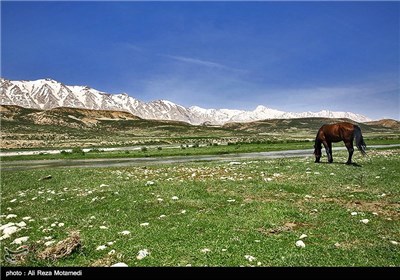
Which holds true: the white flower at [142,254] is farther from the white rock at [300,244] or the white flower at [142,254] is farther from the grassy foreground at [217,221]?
the white rock at [300,244]

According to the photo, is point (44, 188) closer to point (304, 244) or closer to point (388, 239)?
point (304, 244)

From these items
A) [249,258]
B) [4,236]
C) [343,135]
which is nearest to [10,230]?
[4,236]

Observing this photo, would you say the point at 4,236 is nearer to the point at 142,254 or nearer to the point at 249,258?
the point at 142,254

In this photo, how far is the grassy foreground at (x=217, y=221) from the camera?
931 cm

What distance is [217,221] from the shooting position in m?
12.7

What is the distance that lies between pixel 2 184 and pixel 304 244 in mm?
24623

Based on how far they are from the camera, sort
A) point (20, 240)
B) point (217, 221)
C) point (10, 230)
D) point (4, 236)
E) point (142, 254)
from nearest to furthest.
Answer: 1. point (142, 254)
2. point (20, 240)
3. point (4, 236)
4. point (10, 230)
5. point (217, 221)

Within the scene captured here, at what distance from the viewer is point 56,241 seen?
10953 mm

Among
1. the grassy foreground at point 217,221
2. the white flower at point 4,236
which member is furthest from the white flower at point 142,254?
the white flower at point 4,236

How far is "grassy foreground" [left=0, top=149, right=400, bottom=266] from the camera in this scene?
931cm

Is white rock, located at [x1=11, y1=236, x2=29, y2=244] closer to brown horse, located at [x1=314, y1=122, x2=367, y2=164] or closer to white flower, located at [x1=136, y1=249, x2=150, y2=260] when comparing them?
white flower, located at [x1=136, y1=249, x2=150, y2=260]
